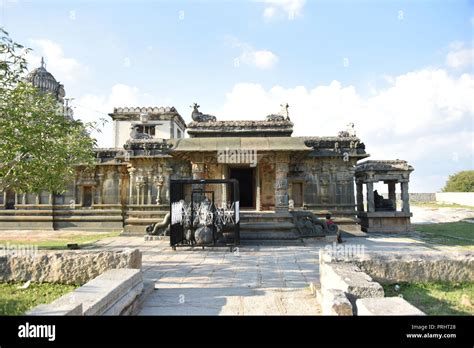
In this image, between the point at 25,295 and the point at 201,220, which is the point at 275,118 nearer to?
the point at 201,220

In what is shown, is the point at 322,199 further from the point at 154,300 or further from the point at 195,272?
the point at 154,300

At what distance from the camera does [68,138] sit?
451 inches

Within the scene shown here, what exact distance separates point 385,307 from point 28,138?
29.1 ft

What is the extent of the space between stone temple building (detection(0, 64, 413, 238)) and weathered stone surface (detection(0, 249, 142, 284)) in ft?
23.6

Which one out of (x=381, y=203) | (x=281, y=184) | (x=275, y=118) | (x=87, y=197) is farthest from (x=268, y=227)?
(x=87, y=197)

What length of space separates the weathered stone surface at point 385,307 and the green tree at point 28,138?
27.5 feet

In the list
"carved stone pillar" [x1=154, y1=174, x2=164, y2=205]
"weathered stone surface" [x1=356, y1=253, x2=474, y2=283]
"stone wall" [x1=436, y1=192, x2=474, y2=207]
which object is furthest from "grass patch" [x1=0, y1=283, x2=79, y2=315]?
"stone wall" [x1=436, y1=192, x2=474, y2=207]

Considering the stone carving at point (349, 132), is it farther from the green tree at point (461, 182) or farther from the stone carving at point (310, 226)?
the green tree at point (461, 182)

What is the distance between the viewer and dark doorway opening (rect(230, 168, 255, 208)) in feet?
55.2

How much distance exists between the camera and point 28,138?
27.6ft

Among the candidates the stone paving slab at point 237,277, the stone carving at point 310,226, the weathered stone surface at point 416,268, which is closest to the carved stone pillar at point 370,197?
the stone carving at point 310,226

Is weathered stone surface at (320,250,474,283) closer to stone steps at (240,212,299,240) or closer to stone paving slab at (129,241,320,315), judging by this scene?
stone paving slab at (129,241,320,315)

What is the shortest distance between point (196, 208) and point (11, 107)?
6.19 metres
